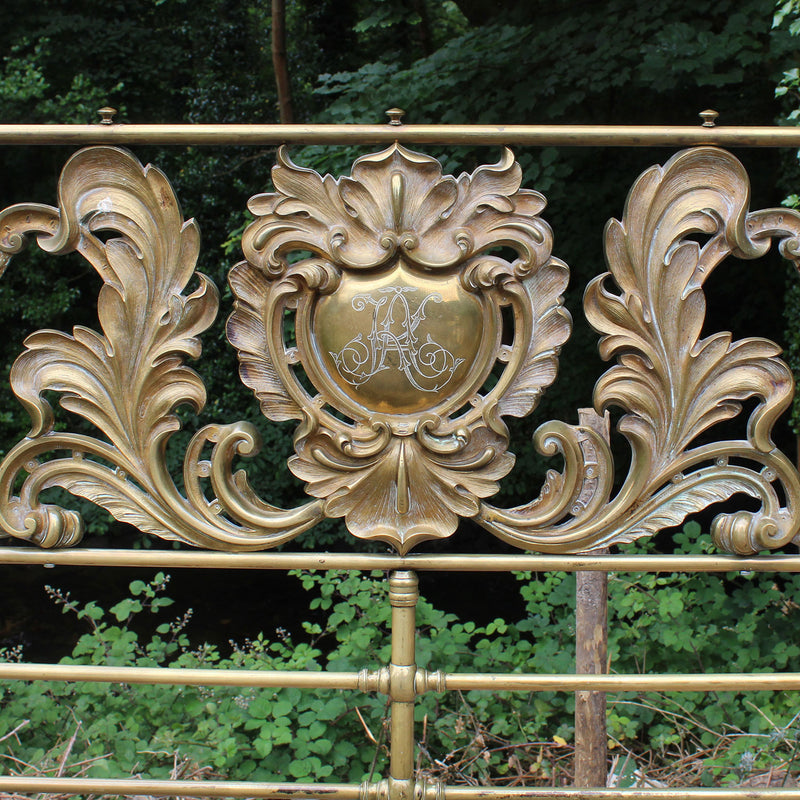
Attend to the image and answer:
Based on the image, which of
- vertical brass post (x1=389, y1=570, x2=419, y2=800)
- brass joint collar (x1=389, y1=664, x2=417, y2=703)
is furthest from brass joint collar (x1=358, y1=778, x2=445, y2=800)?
brass joint collar (x1=389, y1=664, x2=417, y2=703)

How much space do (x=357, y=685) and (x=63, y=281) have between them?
577cm

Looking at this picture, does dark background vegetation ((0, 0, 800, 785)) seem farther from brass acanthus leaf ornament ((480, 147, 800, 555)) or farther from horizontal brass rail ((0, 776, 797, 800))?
brass acanthus leaf ornament ((480, 147, 800, 555))

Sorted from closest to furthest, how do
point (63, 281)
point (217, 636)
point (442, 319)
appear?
point (442, 319), point (217, 636), point (63, 281)

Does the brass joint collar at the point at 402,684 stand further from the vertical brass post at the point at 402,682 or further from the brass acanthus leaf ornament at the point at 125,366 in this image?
the brass acanthus leaf ornament at the point at 125,366

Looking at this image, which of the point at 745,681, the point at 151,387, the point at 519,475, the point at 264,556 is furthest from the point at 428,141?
the point at 519,475

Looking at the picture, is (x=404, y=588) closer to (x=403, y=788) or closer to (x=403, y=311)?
(x=403, y=788)

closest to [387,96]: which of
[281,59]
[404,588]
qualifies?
[281,59]

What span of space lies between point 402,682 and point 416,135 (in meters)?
0.82

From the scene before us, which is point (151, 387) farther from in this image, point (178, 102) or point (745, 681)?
point (178, 102)

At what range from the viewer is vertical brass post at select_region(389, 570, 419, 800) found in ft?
4.46

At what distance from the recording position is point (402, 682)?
4.47 feet

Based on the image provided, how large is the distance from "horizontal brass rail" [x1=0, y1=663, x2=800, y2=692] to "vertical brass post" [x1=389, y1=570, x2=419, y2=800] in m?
0.03

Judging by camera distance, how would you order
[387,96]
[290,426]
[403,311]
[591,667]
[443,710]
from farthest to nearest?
[290,426]
[387,96]
[443,710]
[591,667]
[403,311]

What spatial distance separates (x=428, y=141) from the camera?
1.29 meters
